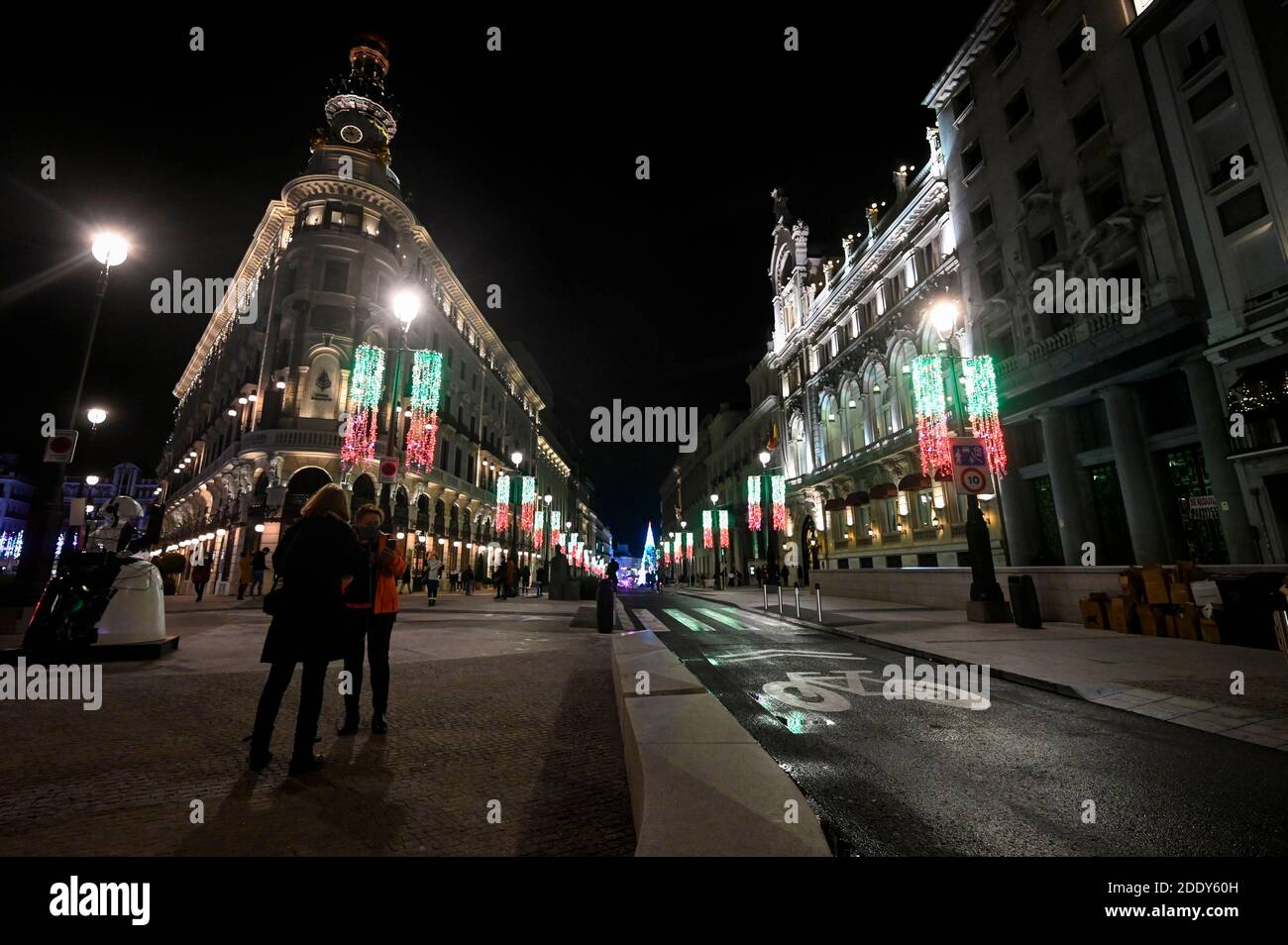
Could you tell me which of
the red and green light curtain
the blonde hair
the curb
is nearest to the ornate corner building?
the blonde hair

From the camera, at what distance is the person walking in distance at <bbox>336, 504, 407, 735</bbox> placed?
14.8 feet

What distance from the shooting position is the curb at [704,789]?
82.4 inches

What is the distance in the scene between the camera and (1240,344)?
14.1 metres

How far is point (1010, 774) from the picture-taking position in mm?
3664

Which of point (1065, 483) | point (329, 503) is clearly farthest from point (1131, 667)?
point (1065, 483)

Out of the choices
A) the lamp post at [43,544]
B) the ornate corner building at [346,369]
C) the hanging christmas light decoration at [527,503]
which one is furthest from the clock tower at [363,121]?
the lamp post at [43,544]

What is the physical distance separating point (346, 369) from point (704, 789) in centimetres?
3310

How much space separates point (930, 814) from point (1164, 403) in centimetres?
2121

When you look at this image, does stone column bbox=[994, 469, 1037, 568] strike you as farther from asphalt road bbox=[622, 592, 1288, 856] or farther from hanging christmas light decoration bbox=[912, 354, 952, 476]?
asphalt road bbox=[622, 592, 1288, 856]

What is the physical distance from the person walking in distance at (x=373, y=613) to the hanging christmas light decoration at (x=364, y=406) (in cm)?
2551

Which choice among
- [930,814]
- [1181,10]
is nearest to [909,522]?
[1181,10]

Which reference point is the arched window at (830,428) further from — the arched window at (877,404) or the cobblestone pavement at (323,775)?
the cobblestone pavement at (323,775)
